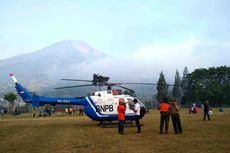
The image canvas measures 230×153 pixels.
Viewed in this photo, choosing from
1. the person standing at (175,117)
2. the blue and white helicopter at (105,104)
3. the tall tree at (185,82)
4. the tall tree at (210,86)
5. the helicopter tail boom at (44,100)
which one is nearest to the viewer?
the person standing at (175,117)

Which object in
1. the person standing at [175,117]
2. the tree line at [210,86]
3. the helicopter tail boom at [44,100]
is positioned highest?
the tree line at [210,86]

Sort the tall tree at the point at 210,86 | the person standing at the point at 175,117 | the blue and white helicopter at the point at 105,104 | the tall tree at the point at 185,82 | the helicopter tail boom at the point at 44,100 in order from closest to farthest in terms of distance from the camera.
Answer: the person standing at the point at 175,117 → the blue and white helicopter at the point at 105,104 → the helicopter tail boom at the point at 44,100 → the tall tree at the point at 210,86 → the tall tree at the point at 185,82

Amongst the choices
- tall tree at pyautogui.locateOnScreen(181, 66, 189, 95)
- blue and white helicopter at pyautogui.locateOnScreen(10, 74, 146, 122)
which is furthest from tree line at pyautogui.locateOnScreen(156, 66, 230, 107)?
blue and white helicopter at pyautogui.locateOnScreen(10, 74, 146, 122)

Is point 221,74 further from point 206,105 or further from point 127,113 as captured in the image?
point 127,113

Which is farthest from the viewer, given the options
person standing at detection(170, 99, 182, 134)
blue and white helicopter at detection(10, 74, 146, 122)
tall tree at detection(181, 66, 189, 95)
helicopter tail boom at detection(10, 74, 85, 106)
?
tall tree at detection(181, 66, 189, 95)

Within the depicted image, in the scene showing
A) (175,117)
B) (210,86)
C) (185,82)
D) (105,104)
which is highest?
(185,82)

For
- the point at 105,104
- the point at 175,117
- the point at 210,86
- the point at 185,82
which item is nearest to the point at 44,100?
the point at 105,104

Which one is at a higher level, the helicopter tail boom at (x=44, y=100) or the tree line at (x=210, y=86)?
the tree line at (x=210, y=86)

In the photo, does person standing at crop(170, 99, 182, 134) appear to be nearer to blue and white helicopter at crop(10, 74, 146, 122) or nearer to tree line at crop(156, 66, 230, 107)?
blue and white helicopter at crop(10, 74, 146, 122)

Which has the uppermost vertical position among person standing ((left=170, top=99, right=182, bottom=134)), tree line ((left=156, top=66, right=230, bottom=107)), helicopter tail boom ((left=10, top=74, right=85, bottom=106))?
tree line ((left=156, top=66, right=230, bottom=107))

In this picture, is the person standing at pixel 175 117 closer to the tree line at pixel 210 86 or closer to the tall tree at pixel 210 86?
the tree line at pixel 210 86

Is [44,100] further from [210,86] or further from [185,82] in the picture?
[185,82]

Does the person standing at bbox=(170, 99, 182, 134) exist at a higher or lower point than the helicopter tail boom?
lower

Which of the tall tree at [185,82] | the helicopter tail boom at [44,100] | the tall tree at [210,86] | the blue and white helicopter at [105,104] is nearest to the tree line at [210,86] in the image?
the tall tree at [210,86]
